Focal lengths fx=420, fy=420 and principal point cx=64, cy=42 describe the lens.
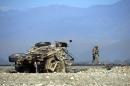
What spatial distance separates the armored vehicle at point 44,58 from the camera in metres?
29.1

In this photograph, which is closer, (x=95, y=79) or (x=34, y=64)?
(x=95, y=79)

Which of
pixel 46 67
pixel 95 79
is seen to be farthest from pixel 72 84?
pixel 46 67

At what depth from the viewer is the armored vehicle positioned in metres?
29.1

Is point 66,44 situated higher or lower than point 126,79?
higher

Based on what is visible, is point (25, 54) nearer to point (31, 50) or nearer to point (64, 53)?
point (31, 50)

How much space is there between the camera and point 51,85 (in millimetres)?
17609

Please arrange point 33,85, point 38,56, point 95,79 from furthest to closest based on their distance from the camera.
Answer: point 38,56 < point 95,79 < point 33,85

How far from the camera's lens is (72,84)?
59.1 ft

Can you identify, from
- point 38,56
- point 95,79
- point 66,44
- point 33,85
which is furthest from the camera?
point 66,44

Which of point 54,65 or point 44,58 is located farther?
point 54,65

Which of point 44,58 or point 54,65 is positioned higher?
point 44,58

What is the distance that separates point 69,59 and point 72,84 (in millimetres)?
12965

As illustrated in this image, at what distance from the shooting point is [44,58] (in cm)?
2902

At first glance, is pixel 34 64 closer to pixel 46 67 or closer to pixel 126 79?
pixel 46 67
